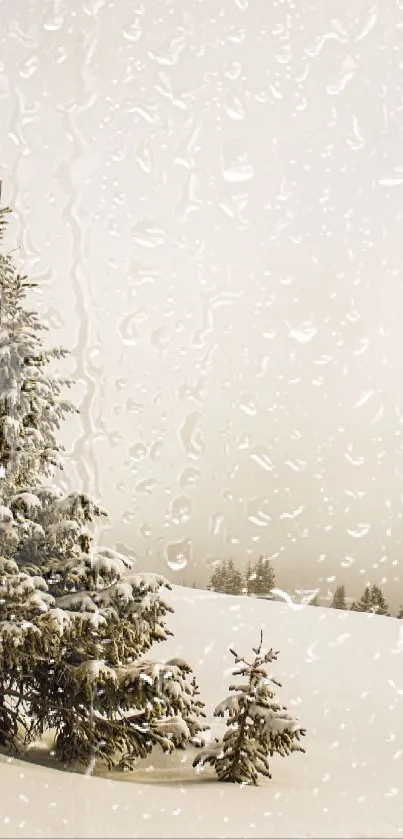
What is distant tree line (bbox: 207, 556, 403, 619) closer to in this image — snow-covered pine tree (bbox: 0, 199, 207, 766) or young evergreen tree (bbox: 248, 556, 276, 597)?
young evergreen tree (bbox: 248, 556, 276, 597)

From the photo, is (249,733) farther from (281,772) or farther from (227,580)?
(227,580)

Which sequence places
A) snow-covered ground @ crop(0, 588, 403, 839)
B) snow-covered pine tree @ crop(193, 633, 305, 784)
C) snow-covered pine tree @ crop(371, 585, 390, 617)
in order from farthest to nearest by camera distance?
snow-covered pine tree @ crop(371, 585, 390, 617), snow-covered pine tree @ crop(193, 633, 305, 784), snow-covered ground @ crop(0, 588, 403, 839)

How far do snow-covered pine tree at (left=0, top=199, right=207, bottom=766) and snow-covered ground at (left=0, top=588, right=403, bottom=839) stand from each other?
19.6 inches

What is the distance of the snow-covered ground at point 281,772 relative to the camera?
5262 mm

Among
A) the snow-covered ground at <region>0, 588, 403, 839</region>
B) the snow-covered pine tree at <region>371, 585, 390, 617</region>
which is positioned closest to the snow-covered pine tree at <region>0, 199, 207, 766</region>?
the snow-covered ground at <region>0, 588, 403, 839</region>

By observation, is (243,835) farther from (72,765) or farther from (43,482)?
(43,482)

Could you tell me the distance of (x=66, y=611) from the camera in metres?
7.25

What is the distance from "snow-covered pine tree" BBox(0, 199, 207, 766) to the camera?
725cm

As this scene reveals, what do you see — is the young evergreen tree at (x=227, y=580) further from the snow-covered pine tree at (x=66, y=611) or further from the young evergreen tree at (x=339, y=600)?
the snow-covered pine tree at (x=66, y=611)

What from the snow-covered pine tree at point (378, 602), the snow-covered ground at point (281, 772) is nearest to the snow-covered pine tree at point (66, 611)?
the snow-covered ground at point (281, 772)

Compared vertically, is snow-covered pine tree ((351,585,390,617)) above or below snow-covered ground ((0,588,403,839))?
above

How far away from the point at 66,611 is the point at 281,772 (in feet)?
13.1

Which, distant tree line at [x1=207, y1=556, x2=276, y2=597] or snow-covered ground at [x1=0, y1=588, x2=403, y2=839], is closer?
snow-covered ground at [x1=0, y1=588, x2=403, y2=839]

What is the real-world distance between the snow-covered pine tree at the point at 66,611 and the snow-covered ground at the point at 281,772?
1.64ft
